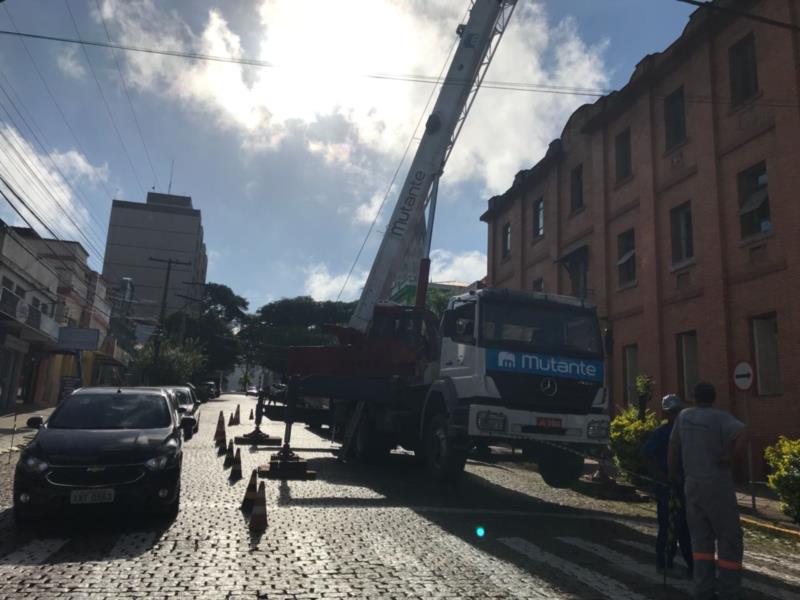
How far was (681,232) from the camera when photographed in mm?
18875

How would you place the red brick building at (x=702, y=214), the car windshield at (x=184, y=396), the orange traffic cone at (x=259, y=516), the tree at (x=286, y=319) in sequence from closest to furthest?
the orange traffic cone at (x=259, y=516)
the red brick building at (x=702, y=214)
the car windshield at (x=184, y=396)
the tree at (x=286, y=319)

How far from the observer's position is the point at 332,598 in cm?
500

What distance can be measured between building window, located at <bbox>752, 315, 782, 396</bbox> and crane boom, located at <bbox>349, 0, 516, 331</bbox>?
8607 mm

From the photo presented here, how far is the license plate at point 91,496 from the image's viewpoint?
6.95 metres

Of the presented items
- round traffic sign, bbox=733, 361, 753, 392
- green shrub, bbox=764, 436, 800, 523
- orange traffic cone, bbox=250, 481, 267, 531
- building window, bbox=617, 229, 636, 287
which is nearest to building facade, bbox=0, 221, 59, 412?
orange traffic cone, bbox=250, 481, 267, 531

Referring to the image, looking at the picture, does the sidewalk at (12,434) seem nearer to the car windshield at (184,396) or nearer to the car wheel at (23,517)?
the car windshield at (184,396)

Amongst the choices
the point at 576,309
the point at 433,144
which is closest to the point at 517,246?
the point at 433,144

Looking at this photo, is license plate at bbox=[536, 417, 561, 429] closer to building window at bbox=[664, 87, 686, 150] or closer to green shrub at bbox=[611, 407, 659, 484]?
green shrub at bbox=[611, 407, 659, 484]

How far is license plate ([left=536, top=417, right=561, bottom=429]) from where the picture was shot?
991 centimetres

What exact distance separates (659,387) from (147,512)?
15.3 metres

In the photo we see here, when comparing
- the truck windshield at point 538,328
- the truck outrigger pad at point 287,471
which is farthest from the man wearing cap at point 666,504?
the truck outrigger pad at point 287,471

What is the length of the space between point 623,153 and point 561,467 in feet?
48.7

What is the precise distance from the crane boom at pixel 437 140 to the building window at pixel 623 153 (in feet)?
26.8

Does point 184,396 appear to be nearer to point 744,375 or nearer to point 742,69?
point 744,375
